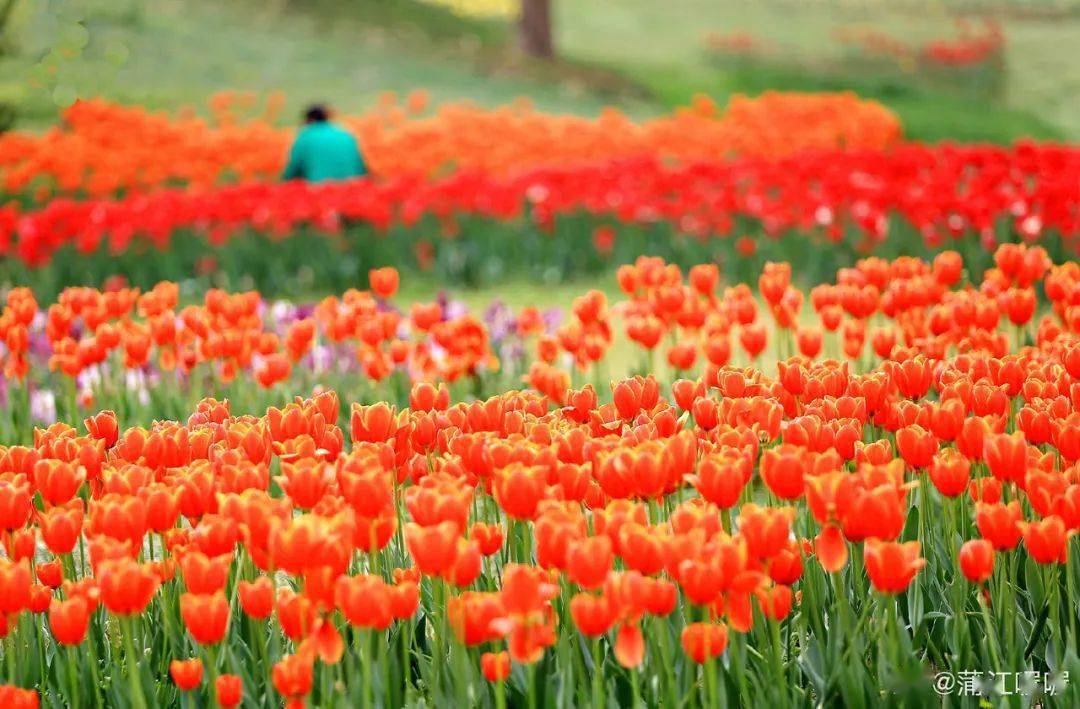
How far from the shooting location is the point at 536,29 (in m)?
28.2

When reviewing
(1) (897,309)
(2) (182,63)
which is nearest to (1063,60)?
(2) (182,63)

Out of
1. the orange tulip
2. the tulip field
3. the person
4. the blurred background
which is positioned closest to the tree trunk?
the blurred background

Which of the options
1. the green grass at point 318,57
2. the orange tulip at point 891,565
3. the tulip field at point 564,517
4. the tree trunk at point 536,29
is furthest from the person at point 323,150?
the tree trunk at point 536,29

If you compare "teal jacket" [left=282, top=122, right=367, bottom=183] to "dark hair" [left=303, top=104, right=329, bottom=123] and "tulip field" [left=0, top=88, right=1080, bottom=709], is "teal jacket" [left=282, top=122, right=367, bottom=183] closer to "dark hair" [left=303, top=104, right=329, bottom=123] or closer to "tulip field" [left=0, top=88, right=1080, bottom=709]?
"dark hair" [left=303, top=104, right=329, bottom=123]

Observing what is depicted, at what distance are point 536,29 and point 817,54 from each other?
7097mm

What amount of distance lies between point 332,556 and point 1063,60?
34.0m

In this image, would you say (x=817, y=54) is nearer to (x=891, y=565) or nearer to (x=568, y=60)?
(x=568, y=60)

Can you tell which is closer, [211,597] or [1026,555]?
[211,597]

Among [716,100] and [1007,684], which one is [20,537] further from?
[716,100]

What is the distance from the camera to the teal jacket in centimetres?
1350

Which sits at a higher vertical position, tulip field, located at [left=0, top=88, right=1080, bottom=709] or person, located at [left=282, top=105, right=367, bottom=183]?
tulip field, located at [left=0, top=88, right=1080, bottom=709]

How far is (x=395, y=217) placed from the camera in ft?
39.1

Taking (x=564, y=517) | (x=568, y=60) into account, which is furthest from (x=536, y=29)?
(x=564, y=517)

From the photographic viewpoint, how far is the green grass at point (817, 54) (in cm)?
2592
